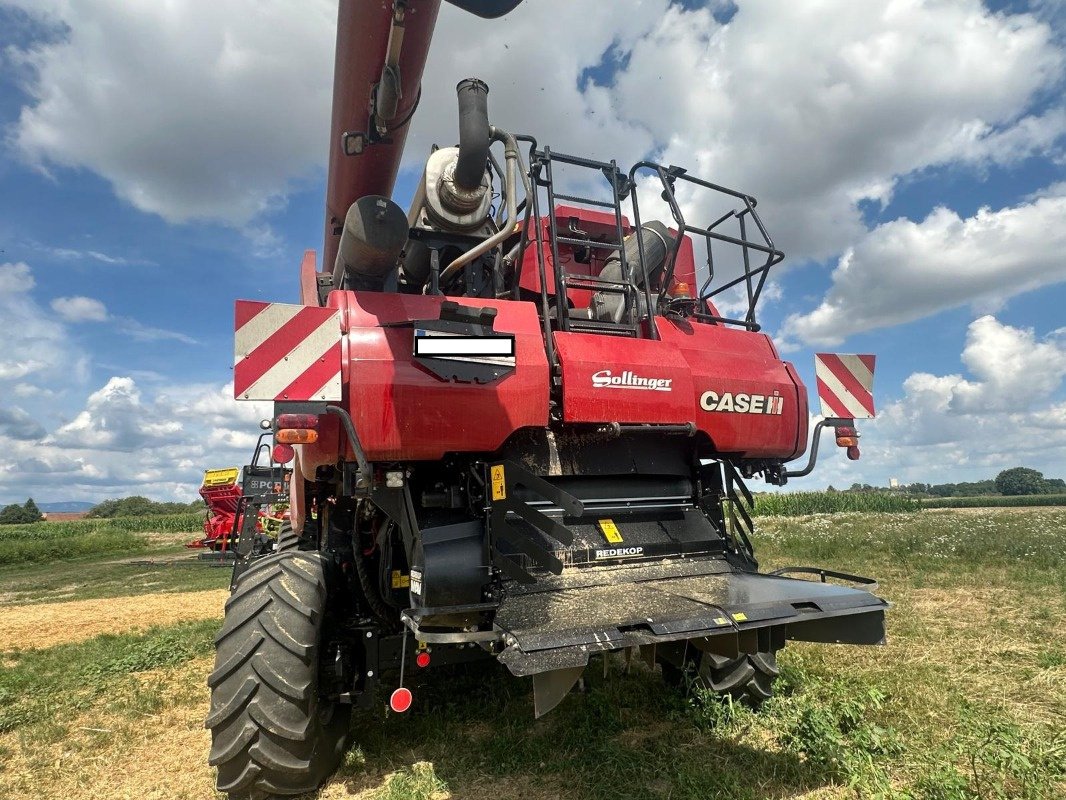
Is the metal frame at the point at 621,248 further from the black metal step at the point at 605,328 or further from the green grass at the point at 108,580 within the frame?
the green grass at the point at 108,580

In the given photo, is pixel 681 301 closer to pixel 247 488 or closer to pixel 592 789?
pixel 592 789

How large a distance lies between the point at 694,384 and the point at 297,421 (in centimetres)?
218

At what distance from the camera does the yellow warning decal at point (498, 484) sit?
3.28 meters

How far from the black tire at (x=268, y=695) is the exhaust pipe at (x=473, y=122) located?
2369 mm

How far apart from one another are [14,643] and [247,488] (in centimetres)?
397

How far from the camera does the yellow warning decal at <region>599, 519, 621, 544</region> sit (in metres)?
3.58

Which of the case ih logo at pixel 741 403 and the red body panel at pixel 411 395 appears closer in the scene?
the red body panel at pixel 411 395

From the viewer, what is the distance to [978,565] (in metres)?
10.6

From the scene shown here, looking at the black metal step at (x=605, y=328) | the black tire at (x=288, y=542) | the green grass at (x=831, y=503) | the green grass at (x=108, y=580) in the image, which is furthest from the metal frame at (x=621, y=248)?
the green grass at (x=831, y=503)

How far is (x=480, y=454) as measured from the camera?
11.6 ft

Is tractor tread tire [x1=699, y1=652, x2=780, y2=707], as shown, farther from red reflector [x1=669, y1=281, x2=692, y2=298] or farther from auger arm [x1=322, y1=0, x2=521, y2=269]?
auger arm [x1=322, y1=0, x2=521, y2=269]

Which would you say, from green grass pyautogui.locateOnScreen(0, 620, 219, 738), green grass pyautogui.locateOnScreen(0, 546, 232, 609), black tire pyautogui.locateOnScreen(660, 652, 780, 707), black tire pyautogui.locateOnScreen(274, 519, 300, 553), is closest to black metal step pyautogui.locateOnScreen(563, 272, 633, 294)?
black tire pyautogui.locateOnScreen(660, 652, 780, 707)

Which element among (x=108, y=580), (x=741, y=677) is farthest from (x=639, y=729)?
(x=108, y=580)

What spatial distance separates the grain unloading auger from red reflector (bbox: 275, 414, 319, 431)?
0.01 metres
